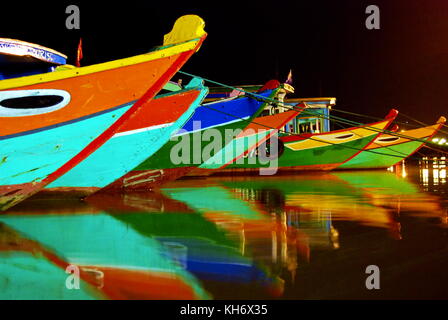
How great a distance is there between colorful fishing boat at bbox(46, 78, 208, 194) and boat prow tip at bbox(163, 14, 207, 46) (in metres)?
1.59

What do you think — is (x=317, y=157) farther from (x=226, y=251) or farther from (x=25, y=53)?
(x=226, y=251)

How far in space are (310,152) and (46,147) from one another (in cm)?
1262

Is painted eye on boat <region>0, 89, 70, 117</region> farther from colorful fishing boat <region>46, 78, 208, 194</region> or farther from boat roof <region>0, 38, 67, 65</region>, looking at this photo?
colorful fishing boat <region>46, 78, 208, 194</region>

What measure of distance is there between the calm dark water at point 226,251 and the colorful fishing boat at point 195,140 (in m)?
3.63

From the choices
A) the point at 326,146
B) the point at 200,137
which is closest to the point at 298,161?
the point at 326,146

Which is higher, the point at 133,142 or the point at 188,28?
the point at 188,28

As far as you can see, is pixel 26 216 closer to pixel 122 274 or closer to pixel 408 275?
pixel 122 274

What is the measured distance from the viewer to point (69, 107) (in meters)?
6.46

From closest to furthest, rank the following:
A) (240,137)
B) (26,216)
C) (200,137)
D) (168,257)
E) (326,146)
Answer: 1. (168,257)
2. (26,216)
3. (200,137)
4. (240,137)
5. (326,146)

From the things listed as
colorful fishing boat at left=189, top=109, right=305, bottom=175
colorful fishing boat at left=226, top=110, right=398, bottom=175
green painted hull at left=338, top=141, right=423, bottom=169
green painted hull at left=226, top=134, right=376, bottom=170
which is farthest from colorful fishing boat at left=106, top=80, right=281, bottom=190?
green painted hull at left=338, top=141, right=423, bottom=169

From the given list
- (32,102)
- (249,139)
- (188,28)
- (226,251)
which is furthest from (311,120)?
(226,251)

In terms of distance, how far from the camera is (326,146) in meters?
17.6

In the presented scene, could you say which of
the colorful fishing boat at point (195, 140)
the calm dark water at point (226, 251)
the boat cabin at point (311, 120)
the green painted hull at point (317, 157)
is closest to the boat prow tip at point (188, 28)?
the calm dark water at point (226, 251)
